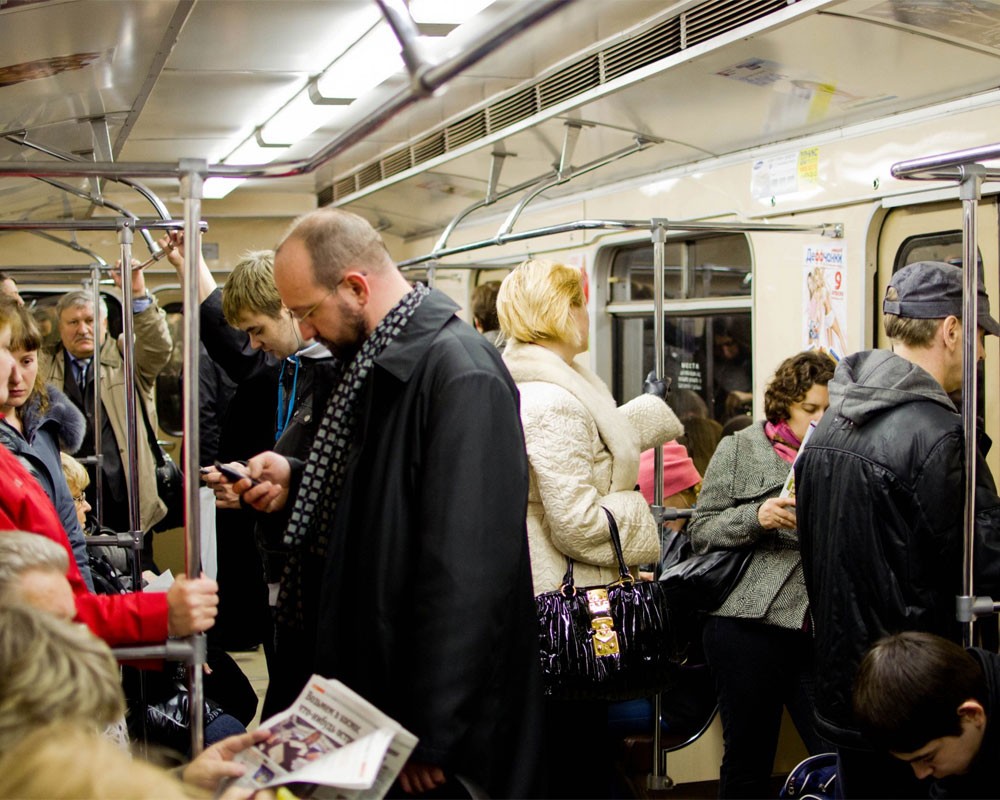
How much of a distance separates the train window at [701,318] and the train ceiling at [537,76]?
18.6 inches

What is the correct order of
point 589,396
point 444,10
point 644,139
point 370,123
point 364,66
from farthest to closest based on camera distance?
1. point 644,139
2. point 364,66
3. point 444,10
4. point 589,396
5. point 370,123

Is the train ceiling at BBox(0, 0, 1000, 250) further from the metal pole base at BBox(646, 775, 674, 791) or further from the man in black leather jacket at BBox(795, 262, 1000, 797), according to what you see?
the metal pole base at BBox(646, 775, 674, 791)

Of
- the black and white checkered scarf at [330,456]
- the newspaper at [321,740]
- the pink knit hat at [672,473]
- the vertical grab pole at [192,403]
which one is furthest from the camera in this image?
the pink knit hat at [672,473]

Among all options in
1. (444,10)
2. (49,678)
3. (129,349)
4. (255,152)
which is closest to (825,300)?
(444,10)

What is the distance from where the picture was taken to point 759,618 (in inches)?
131

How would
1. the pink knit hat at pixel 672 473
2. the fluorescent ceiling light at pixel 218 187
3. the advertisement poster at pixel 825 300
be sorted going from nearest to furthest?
1. the advertisement poster at pixel 825 300
2. the pink knit hat at pixel 672 473
3. the fluorescent ceiling light at pixel 218 187

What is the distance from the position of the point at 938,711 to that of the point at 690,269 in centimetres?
355

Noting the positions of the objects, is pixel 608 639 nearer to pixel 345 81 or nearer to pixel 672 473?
pixel 672 473

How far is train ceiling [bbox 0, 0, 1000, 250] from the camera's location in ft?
10.6

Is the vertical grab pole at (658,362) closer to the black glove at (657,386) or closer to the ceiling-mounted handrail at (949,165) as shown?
the black glove at (657,386)

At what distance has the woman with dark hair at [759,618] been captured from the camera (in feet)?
11.0

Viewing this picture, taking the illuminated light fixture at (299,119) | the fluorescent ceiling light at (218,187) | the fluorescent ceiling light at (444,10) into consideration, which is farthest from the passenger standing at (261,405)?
the fluorescent ceiling light at (218,187)

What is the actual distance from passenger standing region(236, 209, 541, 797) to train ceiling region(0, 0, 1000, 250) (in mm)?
644

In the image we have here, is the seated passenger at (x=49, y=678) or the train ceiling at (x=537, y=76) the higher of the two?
the train ceiling at (x=537, y=76)
